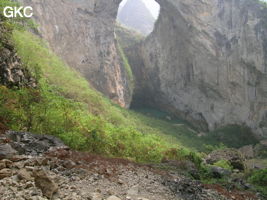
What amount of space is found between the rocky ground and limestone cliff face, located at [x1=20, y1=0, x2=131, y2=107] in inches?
1493

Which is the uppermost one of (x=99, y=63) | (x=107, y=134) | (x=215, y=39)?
(x=215, y=39)

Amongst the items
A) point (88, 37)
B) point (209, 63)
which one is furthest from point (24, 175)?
point (88, 37)

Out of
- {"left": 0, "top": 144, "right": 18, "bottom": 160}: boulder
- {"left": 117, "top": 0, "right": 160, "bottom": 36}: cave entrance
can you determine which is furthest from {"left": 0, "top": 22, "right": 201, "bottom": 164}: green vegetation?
{"left": 117, "top": 0, "right": 160, "bottom": 36}: cave entrance

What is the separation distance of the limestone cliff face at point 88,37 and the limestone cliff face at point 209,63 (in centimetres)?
782

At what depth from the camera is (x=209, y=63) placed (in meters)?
47.9

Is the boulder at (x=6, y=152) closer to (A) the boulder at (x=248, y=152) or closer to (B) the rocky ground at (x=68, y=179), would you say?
(B) the rocky ground at (x=68, y=179)

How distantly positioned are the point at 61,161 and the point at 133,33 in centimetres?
6689

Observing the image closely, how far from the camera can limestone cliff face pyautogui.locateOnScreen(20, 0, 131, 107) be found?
155 feet

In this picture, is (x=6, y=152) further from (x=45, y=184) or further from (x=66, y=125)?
(x=66, y=125)

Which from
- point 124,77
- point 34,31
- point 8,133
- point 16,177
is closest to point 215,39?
point 124,77

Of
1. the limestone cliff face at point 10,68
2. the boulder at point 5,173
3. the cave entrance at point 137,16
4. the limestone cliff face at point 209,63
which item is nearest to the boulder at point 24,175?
the boulder at point 5,173

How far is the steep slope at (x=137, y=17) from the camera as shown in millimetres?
130500

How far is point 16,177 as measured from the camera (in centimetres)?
646

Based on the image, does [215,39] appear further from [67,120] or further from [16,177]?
[16,177]
